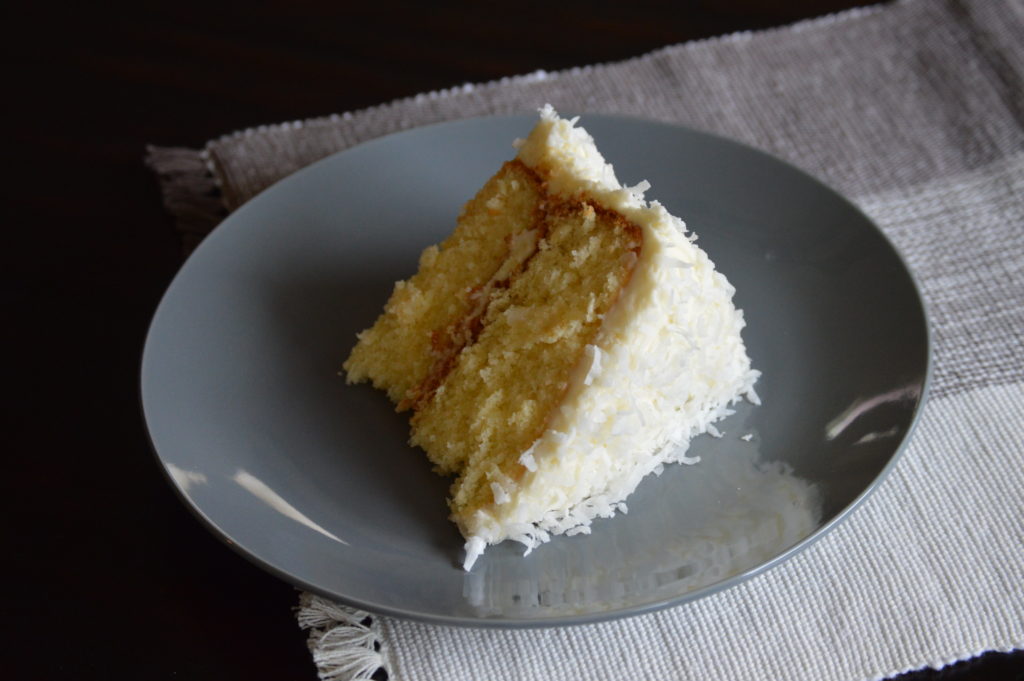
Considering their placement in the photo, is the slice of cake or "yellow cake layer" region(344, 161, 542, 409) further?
"yellow cake layer" region(344, 161, 542, 409)

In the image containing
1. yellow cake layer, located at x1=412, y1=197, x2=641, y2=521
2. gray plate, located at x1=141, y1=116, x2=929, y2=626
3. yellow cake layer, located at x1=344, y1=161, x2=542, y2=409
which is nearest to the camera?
gray plate, located at x1=141, y1=116, x2=929, y2=626

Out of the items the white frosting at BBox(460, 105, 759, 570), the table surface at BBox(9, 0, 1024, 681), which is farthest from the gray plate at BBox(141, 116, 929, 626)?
the table surface at BBox(9, 0, 1024, 681)

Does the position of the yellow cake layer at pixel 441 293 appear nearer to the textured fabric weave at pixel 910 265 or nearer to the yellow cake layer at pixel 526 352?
the yellow cake layer at pixel 526 352

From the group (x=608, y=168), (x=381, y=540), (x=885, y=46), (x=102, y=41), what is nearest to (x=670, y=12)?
(x=885, y=46)

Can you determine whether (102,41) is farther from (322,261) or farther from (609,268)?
(609,268)

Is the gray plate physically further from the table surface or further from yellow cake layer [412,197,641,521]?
the table surface

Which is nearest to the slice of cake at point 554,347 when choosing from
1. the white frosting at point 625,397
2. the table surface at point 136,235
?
the white frosting at point 625,397
